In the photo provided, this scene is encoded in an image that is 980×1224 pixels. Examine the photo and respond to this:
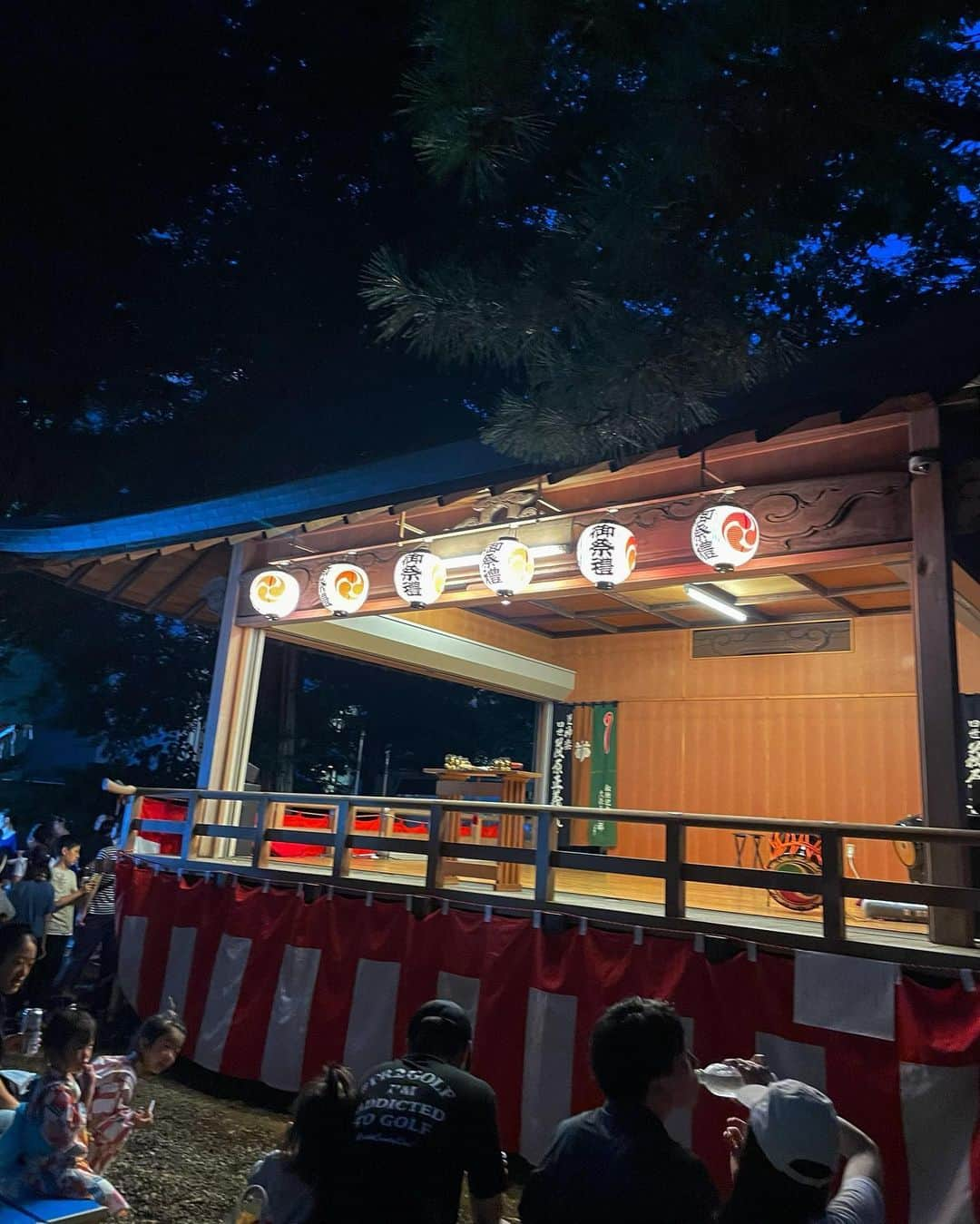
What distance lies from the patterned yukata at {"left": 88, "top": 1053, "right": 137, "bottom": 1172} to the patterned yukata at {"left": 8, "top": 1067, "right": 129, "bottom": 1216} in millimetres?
490

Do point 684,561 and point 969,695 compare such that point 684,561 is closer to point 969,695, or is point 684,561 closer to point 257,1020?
point 969,695

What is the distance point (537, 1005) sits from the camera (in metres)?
5.79

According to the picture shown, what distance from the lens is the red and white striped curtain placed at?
4.31 m

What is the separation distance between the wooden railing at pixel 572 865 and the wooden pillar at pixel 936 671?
27 centimetres

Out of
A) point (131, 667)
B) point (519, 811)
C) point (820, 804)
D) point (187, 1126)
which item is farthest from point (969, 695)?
point (131, 667)

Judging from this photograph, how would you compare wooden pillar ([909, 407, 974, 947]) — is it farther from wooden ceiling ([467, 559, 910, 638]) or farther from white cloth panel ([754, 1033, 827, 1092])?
wooden ceiling ([467, 559, 910, 638])

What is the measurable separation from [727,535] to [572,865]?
9.48 feet

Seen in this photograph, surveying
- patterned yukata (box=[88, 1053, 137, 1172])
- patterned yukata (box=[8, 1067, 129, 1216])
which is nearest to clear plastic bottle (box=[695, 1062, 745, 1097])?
patterned yukata (box=[8, 1067, 129, 1216])

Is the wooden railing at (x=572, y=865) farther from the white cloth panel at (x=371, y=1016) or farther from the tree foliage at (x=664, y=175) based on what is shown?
the tree foliage at (x=664, y=175)

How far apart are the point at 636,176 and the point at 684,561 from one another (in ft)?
14.1

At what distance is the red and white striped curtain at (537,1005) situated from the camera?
14.1 feet

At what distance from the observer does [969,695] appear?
8.38m

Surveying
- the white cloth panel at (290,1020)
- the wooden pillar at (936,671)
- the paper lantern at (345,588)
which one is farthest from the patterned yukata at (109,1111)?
the paper lantern at (345,588)

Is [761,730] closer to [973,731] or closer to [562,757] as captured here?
[562,757]
